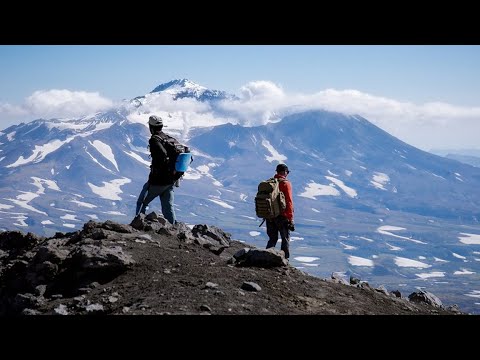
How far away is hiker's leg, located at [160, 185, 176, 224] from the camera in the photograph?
518 inches

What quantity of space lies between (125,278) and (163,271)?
677 millimetres

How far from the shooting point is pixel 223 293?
8422mm

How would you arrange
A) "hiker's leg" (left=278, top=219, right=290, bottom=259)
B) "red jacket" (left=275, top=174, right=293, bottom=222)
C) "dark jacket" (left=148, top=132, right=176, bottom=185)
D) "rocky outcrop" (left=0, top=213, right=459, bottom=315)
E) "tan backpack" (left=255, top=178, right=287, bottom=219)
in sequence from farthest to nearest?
"hiker's leg" (left=278, top=219, right=290, bottom=259) < "red jacket" (left=275, top=174, right=293, bottom=222) < "tan backpack" (left=255, top=178, right=287, bottom=219) < "dark jacket" (left=148, top=132, right=176, bottom=185) < "rocky outcrop" (left=0, top=213, right=459, bottom=315)

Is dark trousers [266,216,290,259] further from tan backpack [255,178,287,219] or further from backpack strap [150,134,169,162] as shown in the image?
backpack strap [150,134,169,162]

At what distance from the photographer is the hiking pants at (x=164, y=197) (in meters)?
13.0

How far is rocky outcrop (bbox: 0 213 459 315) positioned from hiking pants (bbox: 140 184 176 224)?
0.97m

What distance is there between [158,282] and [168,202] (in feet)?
14.7

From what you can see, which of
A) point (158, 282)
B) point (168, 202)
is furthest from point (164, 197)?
point (158, 282)

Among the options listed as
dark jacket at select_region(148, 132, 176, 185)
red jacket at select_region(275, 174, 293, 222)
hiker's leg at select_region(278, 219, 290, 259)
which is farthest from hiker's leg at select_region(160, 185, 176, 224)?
hiker's leg at select_region(278, 219, 290, 259)

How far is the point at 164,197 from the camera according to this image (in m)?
13.2
